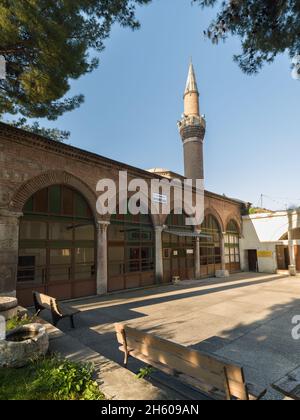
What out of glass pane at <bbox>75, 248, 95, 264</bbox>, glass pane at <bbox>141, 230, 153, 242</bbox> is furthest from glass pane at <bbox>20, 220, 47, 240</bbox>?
glass pane at <bbox>141, 230, 153, 242</bbox>

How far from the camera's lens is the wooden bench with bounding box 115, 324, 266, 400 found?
2760 mm

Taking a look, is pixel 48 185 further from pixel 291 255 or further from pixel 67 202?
pixel 291 255

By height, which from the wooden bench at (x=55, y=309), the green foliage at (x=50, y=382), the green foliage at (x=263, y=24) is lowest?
the green foliage at (x=50, y=382)

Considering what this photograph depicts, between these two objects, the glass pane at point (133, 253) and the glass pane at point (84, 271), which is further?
the glass pane at point (133, 253)

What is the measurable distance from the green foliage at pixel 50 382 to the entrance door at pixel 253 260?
829 inches

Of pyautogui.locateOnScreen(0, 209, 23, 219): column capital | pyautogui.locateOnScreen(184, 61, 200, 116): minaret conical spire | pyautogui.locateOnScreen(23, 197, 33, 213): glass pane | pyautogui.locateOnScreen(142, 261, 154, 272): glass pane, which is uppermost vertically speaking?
pyautogui.locateOnScreen(184, 61, 200, 116): minaret conical spire

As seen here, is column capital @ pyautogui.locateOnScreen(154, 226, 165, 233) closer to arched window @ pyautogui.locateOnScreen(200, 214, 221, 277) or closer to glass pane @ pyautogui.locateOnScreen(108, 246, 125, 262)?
glass pane @ pyautogui.locateOnScreen(108, 246, 125, 262)

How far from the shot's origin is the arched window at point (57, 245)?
30.8 ft

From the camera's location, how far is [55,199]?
1043 cm

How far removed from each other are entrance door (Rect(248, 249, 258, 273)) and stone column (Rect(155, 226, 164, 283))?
11.4 metres

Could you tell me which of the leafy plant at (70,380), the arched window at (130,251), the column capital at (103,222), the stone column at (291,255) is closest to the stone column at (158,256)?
the arched window at (130,251)

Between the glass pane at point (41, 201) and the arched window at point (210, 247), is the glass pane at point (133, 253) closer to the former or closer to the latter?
the glass pane at point (41, 201)
